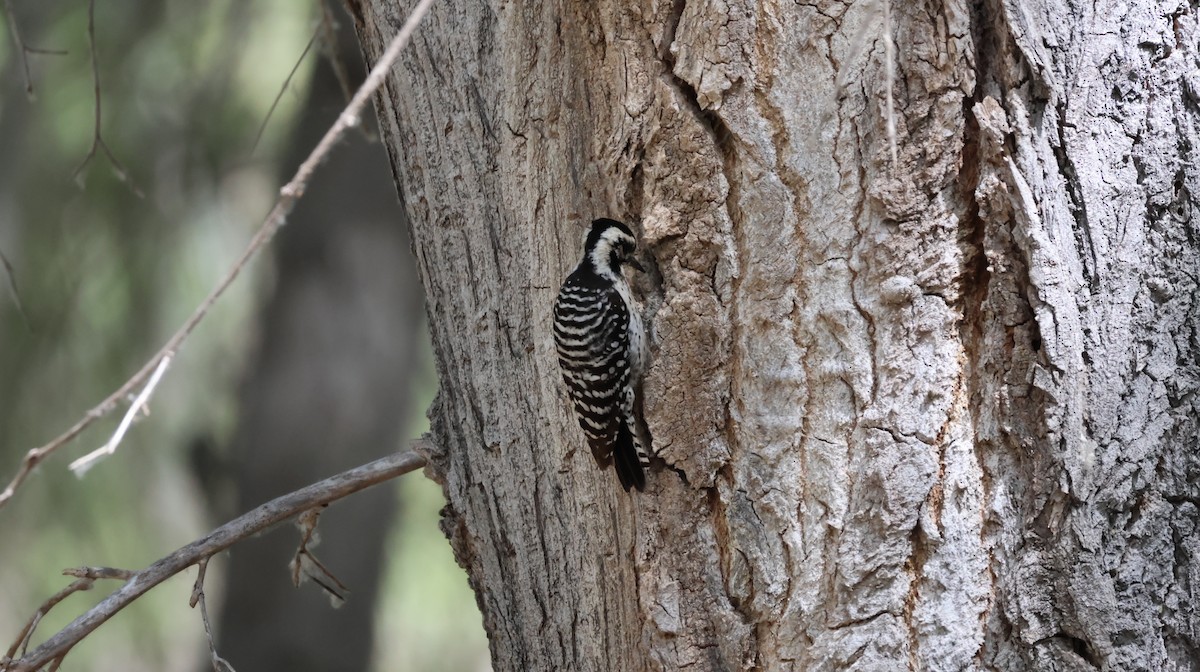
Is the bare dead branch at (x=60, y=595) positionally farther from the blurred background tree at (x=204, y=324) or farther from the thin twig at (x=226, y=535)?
the blurred background tree at (x=204, y=324)

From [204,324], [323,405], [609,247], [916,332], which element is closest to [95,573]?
[609,247]

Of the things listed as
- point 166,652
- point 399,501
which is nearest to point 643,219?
point 399,501

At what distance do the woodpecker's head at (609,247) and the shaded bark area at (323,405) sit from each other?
158 inches

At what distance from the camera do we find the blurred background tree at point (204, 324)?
5531mm

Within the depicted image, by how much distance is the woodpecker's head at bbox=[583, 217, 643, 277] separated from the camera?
92.8 inches

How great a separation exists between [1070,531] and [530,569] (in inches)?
47.3

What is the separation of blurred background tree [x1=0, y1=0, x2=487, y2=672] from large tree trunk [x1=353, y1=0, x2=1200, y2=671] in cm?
407

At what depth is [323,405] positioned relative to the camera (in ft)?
21.2

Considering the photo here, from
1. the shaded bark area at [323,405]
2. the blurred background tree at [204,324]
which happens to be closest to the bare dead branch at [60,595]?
the blurred background tree at [204,324]

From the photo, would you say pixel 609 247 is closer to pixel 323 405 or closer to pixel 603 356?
pixel 603 356

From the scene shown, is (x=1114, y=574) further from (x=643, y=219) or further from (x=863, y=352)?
(x=643, y=219)

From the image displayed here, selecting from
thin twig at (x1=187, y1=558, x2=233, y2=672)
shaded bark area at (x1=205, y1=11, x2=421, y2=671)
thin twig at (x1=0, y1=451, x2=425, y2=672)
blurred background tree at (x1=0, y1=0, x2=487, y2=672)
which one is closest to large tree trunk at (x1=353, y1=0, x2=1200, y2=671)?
thin twig at (x1=0, y1=451, x2=425, y2=672)

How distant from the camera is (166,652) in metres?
6.98

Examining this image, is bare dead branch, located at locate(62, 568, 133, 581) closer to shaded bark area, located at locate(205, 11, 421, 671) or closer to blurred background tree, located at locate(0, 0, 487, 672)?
blurred background tree, located at locate(0, 0, 487, 672)
